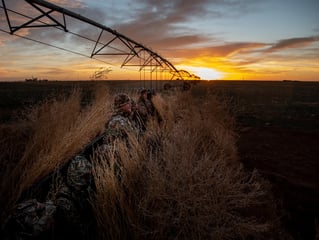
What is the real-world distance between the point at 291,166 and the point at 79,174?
8.24m

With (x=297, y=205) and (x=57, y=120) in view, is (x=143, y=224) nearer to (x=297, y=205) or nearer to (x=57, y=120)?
(x=57, y=120)

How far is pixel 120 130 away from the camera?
5066mm

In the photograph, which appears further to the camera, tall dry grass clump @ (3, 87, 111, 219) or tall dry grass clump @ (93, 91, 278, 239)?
tall dry grass clump @ (3, 87, 111, 219)

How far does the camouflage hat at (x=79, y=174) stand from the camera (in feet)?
11.6

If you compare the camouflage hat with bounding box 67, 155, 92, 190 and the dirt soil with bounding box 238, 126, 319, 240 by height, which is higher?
the camouflage hat with bounding box 67, 155, 92, 190

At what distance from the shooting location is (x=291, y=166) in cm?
930

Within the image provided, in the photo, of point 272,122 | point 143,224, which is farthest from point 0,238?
point 272,122

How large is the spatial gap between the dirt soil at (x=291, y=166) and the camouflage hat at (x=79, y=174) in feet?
14.3

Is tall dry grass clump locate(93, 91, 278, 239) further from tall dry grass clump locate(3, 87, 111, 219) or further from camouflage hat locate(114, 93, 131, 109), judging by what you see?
camouflage hat locate(114, 93, 131, 109)

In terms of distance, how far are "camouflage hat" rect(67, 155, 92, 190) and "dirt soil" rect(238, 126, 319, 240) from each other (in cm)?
435

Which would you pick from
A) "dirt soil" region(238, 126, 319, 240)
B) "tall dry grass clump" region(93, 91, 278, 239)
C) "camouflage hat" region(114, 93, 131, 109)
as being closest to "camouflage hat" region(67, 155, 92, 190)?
"tall dry grass clump" region(93, 91, 278, 239)

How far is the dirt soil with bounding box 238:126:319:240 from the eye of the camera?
5.86 meters

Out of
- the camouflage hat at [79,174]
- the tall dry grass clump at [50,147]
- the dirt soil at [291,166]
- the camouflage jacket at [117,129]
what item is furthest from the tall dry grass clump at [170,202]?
the dirt soil at [291,166]

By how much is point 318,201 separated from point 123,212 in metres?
5.91
